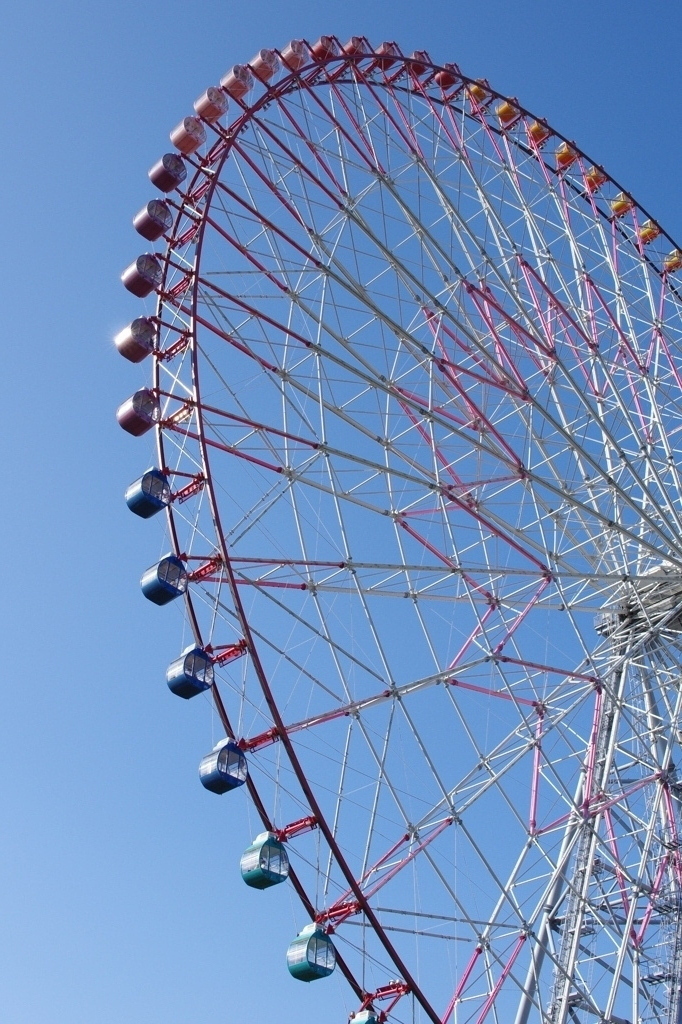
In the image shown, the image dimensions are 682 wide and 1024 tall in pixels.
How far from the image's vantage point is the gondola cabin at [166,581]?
19516 millimetres

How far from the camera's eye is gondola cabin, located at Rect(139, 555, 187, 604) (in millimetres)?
19516

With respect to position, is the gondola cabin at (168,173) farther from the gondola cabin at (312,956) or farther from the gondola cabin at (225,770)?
the gondola cabin at (312,956)

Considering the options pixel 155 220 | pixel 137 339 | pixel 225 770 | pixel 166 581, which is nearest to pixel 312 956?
pixel 225 770

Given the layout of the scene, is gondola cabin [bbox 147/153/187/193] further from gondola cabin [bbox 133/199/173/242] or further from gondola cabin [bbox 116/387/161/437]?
gondola cabin [bbox 116/387/161/437]

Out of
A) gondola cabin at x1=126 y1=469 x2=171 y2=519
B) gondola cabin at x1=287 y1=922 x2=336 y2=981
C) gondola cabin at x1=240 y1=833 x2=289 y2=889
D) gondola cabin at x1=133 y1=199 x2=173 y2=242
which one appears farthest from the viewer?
gondola cabin at x1=133 y1=199 x2=173 y2=242

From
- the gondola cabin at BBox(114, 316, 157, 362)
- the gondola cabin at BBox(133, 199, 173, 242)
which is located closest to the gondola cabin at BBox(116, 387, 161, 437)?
the gondola cabin at BBox(114, 316, 157, 362)

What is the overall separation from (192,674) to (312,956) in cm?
437

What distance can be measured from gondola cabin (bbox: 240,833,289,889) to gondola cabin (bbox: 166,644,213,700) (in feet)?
8.18

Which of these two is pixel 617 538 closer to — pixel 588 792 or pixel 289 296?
pixel 588 792

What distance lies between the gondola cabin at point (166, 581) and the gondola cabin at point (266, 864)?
4008 mm

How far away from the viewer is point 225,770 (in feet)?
59.5

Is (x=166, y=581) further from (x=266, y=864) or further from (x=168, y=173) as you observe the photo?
(x=168, y=173)

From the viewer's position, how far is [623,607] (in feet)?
79.0

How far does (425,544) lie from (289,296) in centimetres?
462
